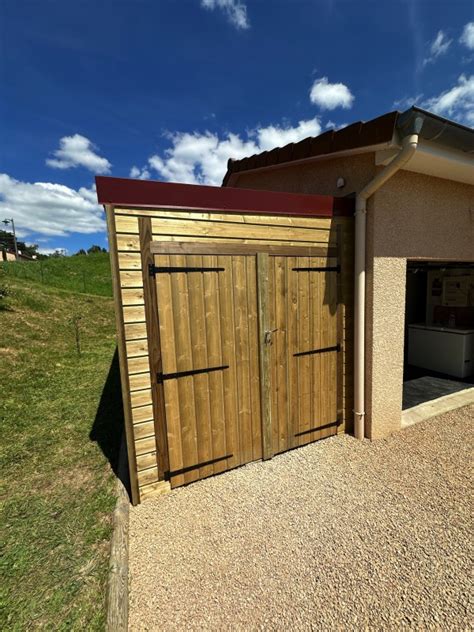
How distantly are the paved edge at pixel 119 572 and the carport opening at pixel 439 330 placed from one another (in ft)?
13.9

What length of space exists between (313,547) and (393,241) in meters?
3.03

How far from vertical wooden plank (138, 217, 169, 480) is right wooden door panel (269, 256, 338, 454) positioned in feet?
3.82

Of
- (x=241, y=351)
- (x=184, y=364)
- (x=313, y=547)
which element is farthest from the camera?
(x=241, y=351)

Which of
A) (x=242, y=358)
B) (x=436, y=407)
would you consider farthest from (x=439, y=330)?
(x=242, y=358)

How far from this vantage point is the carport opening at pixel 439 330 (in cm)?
540

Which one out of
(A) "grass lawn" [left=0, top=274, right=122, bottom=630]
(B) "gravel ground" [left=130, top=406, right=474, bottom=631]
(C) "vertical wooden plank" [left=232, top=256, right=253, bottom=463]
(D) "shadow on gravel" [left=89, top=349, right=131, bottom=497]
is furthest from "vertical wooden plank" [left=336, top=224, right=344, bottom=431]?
(A) "grass lawn" [left=0, top=274, right=122, bottom=630]

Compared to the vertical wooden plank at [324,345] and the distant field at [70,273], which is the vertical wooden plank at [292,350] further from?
the distant field at [70,273]

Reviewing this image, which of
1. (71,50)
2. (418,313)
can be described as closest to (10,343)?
(71,50)

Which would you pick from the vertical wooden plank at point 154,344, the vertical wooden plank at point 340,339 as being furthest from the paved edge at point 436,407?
the vertical wooden plank at point 154,344

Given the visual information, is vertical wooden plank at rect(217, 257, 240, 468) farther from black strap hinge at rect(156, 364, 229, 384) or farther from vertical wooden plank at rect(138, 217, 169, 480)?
vertical wooden plank at rect(138, 217, 169, 480)

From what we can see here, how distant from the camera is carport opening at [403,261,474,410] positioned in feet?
17.7

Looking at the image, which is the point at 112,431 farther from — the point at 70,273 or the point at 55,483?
the point at 70,273

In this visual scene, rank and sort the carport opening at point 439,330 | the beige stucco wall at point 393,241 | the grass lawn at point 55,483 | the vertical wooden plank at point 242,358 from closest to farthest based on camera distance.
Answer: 1. the grass lawn at point 55,483
2. the vertical wooden plank at point 242,358
3. the beige stucco wall at point 393,241
4. the carport opening at point 439,330

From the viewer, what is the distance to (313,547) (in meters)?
2.13
